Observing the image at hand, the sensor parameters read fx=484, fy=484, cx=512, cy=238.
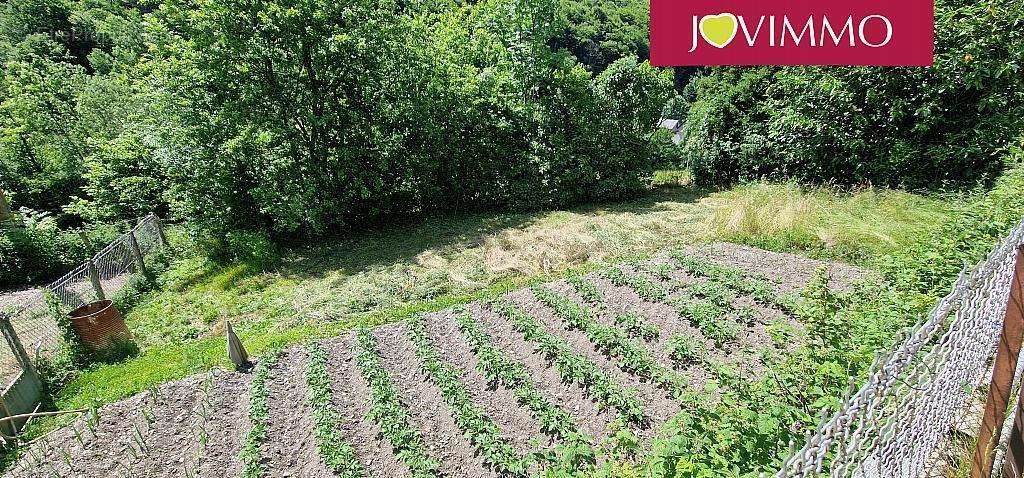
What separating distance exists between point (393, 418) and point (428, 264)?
4.84 metres

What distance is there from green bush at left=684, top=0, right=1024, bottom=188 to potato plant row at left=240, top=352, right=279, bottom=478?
1239 cm

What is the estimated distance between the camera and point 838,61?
11031 millimetres

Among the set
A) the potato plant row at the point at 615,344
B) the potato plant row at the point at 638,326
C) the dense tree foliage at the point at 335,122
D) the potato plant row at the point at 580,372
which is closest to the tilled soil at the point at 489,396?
the potato plant row at the point at 580,372

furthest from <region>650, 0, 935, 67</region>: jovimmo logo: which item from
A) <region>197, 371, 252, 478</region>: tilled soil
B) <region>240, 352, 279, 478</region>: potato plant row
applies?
<region>197, 371, 252, 478</region>: tilled soil

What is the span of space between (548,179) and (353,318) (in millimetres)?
7624

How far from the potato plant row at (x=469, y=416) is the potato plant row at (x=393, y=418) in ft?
1.38

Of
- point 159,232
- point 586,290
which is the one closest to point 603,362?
point 586,290

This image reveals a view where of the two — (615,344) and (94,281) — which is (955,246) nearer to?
(615,344)

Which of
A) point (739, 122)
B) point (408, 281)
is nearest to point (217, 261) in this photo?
point (408, 281)

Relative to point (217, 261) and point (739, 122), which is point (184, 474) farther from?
point (739, 122)

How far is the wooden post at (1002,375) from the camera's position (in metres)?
2.47

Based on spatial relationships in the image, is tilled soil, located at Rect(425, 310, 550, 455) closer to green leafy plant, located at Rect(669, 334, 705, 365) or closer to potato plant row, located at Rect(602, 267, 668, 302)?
green leafy plant, located at Rect(669, 334, 705, 365)

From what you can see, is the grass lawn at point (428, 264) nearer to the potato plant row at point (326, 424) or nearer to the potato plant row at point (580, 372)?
the potato plant row at point (326, 424)

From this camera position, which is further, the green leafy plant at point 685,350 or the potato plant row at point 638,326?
the potato plant row at point 638,326
